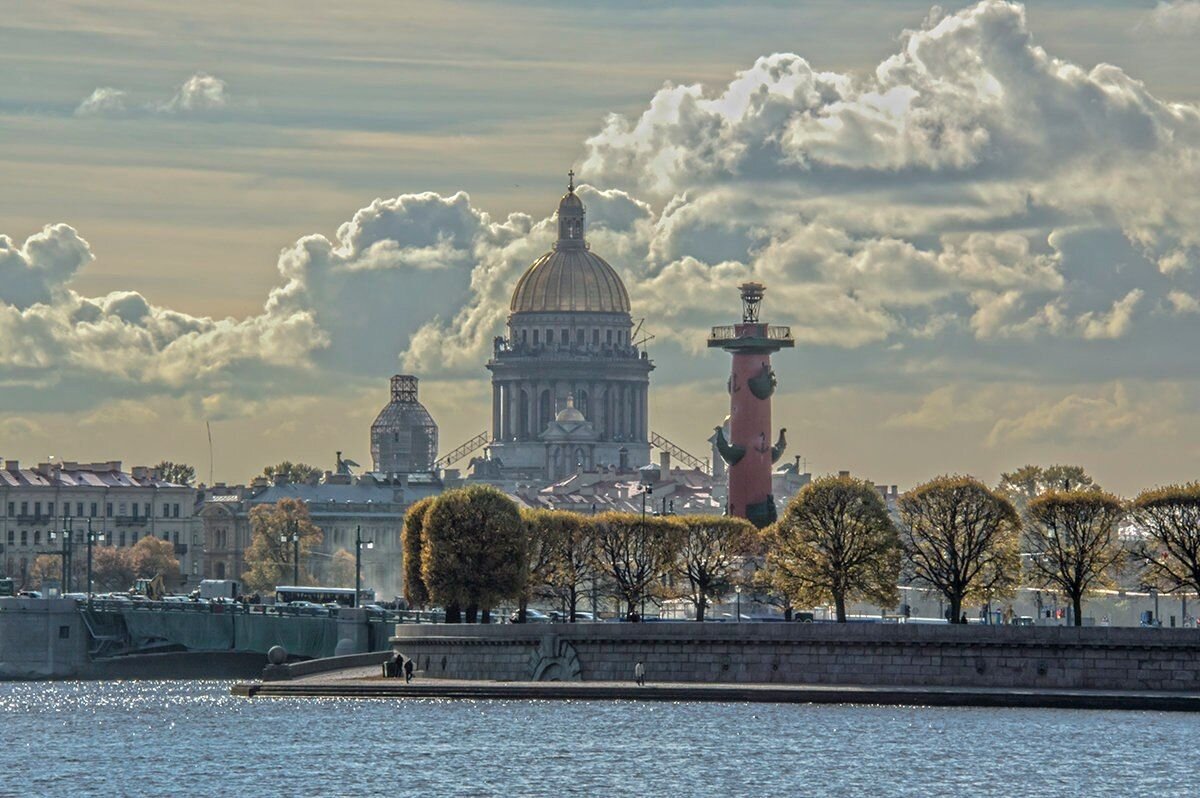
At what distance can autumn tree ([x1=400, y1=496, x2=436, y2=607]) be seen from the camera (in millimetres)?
128250

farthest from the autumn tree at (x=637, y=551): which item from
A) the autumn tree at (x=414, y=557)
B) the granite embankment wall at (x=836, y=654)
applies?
the granite embankment wall at (x=836, y=654)

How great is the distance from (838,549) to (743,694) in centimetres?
1327

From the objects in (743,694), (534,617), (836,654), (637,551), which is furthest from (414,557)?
(836,654)

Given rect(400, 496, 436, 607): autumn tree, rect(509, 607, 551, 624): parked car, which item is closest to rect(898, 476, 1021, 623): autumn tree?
rect(400, 496, 436, 607): autumn tree

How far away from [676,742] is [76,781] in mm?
16326

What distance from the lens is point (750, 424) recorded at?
145 m

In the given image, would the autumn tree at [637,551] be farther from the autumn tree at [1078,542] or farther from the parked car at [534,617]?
the autumn tree at [1078,542]

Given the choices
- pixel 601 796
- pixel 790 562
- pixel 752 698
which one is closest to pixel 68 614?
pixel 790 562

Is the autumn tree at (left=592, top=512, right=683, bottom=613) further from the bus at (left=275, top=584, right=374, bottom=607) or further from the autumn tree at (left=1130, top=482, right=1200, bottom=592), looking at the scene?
the bus at (left=275, top=584, right=374, bottom=607)

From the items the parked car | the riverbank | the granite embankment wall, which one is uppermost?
the parked car

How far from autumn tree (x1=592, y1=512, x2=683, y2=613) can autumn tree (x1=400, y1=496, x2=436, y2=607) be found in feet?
21.3

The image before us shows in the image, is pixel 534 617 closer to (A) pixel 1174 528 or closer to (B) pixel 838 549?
(B) pixel 838 549

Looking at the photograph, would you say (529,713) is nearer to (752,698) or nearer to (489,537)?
(752,698)

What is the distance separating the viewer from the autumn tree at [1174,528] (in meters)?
113
